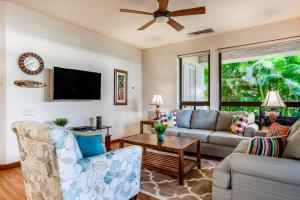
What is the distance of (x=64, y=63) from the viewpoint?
12.7ft

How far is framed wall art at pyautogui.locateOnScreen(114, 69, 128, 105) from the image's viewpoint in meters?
5.02

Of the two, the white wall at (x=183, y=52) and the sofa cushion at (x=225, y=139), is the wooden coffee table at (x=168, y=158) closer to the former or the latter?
the sofa cushion at (x=225, y=139)

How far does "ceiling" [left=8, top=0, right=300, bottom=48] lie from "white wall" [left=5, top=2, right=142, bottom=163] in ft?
0.80

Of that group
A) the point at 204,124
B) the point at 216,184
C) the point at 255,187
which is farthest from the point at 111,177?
the point at 204,124

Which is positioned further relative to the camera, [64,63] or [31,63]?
[64,63]

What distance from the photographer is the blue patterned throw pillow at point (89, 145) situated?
67.1 inches

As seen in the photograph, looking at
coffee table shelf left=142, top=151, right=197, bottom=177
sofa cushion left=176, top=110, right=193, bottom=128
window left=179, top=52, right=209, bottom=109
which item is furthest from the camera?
window left=179, top=52, right=209, bottom=109

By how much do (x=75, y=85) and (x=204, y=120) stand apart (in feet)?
9.40

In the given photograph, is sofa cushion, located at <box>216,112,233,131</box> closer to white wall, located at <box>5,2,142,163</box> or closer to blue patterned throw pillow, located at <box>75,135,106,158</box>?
white wall, located at <box>5,2,142,163</box>

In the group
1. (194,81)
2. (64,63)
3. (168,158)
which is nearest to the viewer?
(168,158)

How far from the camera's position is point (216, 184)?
1794 millimetres

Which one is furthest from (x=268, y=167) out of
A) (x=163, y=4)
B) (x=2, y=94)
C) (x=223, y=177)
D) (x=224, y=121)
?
(x=2, y=94)

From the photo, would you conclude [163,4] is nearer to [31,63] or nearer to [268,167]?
[268,167]

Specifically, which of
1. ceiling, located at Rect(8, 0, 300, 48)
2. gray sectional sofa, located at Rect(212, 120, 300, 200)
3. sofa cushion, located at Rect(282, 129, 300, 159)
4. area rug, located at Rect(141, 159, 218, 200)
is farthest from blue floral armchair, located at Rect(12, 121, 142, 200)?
ceiling, located at Rect(8, 0, 300, 48)
